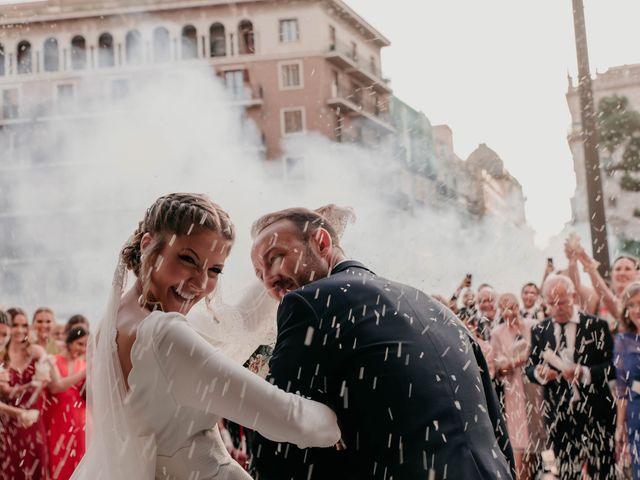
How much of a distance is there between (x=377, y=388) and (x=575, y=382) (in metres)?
4.85

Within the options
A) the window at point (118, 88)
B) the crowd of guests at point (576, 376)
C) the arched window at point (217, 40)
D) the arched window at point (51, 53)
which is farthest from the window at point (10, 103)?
the crowd of guests at point (576, 376)

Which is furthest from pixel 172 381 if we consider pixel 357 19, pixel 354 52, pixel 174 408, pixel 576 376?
pixel 354 52

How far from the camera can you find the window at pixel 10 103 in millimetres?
23138

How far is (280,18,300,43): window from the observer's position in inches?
1137

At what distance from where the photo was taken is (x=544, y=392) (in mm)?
6773

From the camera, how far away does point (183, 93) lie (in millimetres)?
23375

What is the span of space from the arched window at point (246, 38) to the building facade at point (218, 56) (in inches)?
2.0

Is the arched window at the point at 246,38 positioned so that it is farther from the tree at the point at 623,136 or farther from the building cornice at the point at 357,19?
the tree at the point at 623,136

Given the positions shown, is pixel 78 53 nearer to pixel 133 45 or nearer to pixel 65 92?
pixel 133 45

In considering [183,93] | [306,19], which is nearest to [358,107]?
[306,19]

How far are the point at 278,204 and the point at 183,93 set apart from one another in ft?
17.7

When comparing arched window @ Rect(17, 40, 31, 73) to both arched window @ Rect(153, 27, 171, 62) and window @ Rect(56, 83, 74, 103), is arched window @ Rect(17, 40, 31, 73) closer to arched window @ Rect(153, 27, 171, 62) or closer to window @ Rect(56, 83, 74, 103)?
window @ Rect(56, 83, 74, 103)

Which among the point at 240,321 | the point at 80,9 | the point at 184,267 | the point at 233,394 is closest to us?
the point at 233,394

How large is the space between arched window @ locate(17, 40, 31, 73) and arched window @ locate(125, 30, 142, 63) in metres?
3.01
